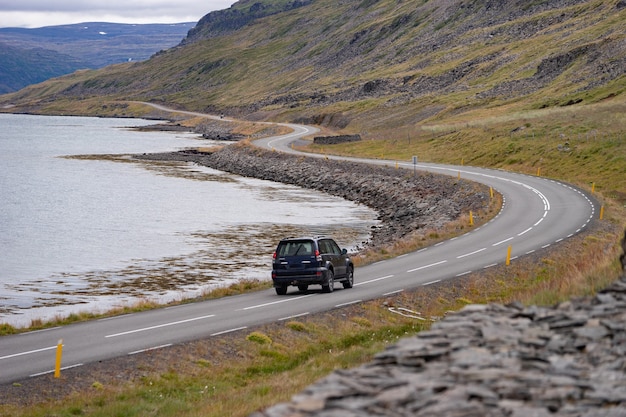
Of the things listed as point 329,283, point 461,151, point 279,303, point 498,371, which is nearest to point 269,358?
point 279,303

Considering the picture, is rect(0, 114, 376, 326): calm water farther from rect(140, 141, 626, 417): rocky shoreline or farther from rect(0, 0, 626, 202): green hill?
rect(140, 141, 626, 417): rocky shoreline

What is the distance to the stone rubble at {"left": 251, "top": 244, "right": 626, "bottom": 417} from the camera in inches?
325

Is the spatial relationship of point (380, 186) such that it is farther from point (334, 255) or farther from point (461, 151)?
point (334, 255)

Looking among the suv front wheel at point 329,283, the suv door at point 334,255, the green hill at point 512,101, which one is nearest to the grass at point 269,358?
the suv front wheel at point 329,283

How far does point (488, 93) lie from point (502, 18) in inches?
2757

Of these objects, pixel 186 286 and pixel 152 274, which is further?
pixel 152 274

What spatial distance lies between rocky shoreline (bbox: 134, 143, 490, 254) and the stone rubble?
121ft

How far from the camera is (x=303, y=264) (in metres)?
28.8

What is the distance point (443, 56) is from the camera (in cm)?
18600

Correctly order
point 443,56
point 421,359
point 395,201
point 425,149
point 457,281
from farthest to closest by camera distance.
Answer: point 443,56 < point 425,149 < point 395,201 < point 457,281 < point 421,359

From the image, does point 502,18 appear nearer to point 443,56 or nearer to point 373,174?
point 443,56

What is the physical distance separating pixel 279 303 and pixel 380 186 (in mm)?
50132

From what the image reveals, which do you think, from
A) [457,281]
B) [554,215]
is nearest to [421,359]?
[457,281]

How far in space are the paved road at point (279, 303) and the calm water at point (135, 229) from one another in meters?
6.93
